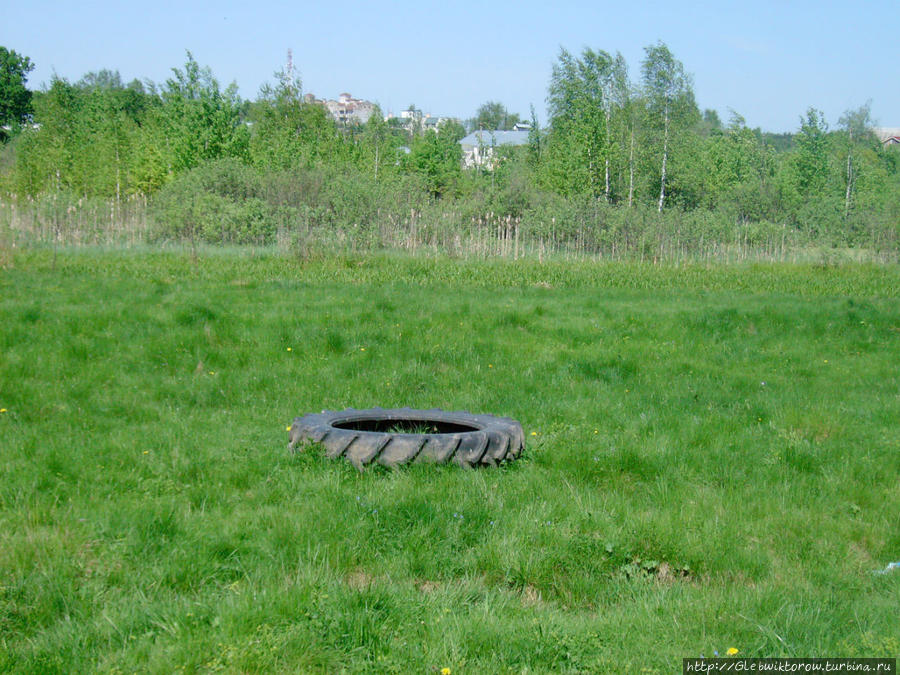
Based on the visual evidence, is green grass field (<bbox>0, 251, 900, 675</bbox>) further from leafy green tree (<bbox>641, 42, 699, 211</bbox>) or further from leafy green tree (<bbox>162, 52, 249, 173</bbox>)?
leafy green tree (<bbox>641, 42, 699, 211</bbox>)

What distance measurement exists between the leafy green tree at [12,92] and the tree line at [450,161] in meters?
0.18

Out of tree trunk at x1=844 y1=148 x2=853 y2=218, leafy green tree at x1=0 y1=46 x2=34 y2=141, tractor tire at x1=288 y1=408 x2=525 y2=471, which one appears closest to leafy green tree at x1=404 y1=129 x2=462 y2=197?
tree trunk at x1=844 y1=148 x2=853 y2=218

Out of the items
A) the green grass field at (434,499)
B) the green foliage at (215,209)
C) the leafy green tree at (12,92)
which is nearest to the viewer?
the green grass field at (434,499)

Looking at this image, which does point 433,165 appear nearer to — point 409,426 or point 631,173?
point 631,173

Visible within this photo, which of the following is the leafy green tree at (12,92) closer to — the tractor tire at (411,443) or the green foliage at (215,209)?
the green foliage at (215,209)

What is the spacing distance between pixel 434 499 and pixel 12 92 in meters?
71.7

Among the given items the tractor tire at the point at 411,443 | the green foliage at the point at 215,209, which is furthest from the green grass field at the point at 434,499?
the green foliage at the point at 215,209

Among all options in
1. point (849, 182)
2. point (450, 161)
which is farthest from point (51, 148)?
point (849, 182)

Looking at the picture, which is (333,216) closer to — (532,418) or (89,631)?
(532,418)

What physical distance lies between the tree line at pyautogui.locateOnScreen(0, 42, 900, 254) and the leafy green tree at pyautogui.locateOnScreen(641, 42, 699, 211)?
0.08 metres

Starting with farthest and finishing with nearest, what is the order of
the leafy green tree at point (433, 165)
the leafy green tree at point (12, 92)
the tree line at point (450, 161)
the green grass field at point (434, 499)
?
1. the leafy green tree at point (12, 92)
2. the leafy green tree at point (433, 165)
3. the tree line at point (450, 161)
4. the green grass field at point (434, 499)

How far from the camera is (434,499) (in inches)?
209

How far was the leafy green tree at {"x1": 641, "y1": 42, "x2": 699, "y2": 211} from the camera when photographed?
4275 cm

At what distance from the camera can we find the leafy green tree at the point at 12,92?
63156 mm
